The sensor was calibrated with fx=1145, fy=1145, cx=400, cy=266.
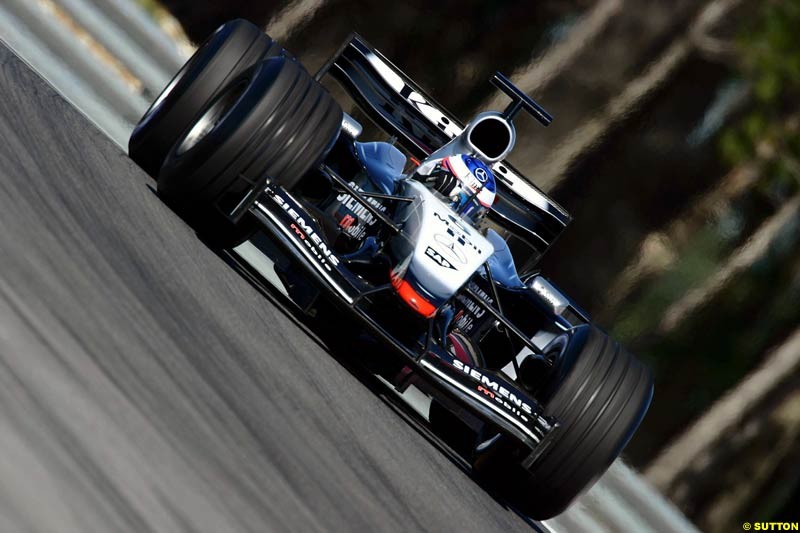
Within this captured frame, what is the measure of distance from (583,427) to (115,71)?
11.9 feet

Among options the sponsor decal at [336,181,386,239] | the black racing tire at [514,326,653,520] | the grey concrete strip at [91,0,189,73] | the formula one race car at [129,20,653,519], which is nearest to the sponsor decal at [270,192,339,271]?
the formula one race car at [129,20,653,519]

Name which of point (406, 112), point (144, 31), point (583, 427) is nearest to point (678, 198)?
point (406, 112)

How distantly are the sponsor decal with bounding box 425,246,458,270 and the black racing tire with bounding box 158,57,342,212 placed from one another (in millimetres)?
667

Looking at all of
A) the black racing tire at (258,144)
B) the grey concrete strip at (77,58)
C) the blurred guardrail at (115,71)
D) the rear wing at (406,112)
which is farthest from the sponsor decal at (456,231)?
the grey concrete strip at (77,58)

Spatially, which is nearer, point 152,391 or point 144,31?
point 152,391

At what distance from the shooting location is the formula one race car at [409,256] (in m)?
5.12

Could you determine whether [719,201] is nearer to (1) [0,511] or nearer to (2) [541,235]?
A: (2) [541,235]

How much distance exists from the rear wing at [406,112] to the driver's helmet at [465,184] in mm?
727

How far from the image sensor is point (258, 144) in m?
5.12

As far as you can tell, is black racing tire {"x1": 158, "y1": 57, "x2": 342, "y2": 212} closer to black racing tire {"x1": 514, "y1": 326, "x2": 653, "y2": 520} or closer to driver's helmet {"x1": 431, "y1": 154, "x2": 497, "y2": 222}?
driver's helmet {"x1": 431, "y1": 154, "x2": 497, "y2": 222}

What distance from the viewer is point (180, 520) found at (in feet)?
11.8

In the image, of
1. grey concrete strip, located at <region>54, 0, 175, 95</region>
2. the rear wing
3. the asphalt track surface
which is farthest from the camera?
grey concrete strip, located at <region>54, 0, 175, 95</region>

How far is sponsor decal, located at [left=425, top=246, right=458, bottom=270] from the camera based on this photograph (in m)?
5.24

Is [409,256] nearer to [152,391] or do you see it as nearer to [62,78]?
[152,391]
